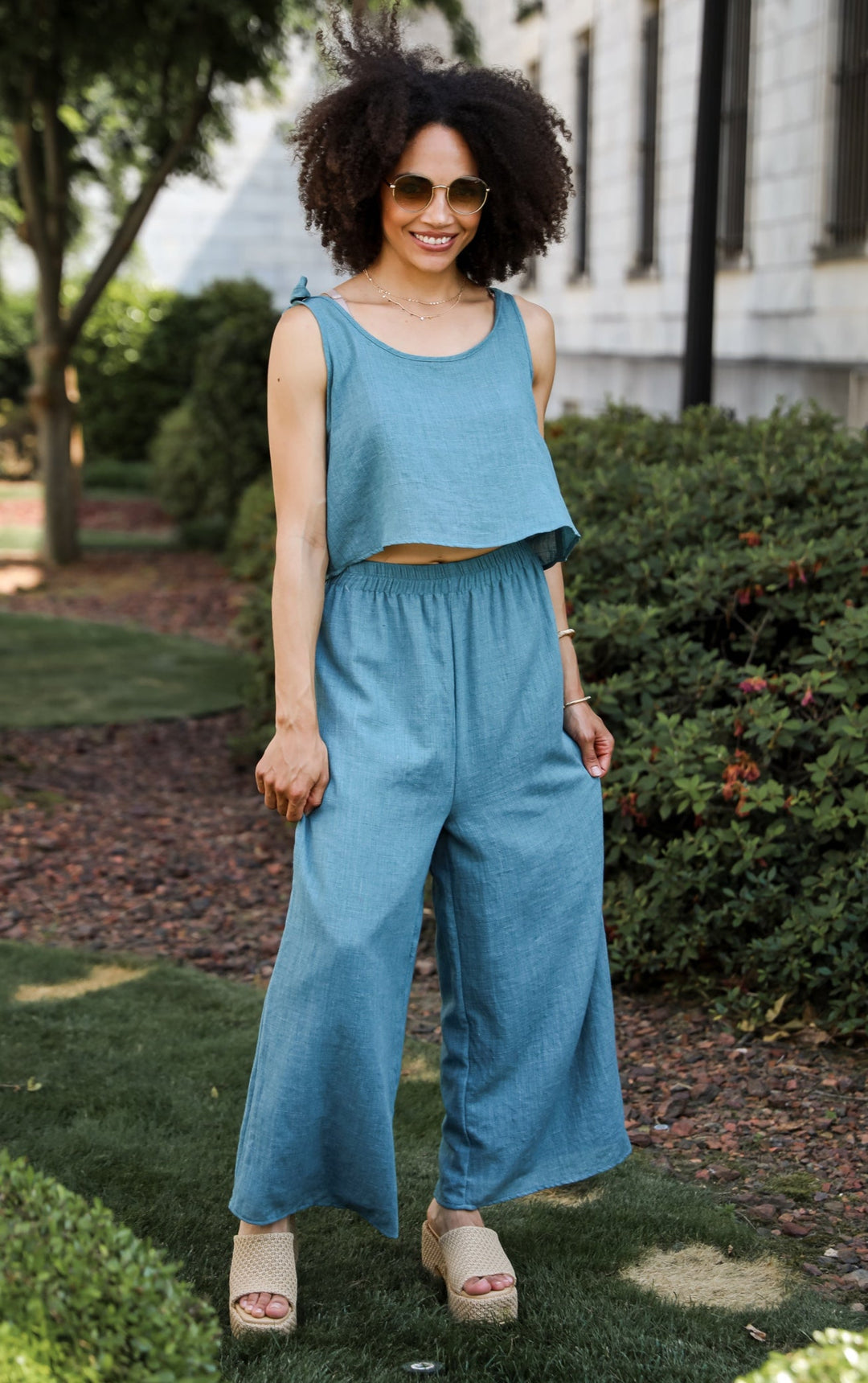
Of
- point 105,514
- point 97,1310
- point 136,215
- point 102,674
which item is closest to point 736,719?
point 97,1310

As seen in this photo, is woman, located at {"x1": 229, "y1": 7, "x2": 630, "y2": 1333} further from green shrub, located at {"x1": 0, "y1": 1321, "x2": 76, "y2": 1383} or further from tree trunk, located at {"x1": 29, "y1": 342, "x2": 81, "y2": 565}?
tree trunk, located at {"x1": 29, "y1": 342, "x2": 81, "y2": 565}

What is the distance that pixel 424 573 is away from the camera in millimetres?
2410

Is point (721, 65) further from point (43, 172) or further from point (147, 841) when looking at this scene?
point (43, 172)

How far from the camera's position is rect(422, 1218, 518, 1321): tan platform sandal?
98.6 inches

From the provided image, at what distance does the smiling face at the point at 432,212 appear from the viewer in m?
2.42

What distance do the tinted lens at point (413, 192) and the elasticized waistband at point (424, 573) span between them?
567 mm

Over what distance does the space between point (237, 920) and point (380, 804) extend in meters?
2.75

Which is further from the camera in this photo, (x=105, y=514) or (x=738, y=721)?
(x=105, y=514)

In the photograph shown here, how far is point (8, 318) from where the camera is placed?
21672mm

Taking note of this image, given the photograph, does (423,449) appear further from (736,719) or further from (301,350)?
(736,719)

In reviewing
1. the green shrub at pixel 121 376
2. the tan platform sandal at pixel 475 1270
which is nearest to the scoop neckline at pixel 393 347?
the tan platform sandal at pixel 475 1270

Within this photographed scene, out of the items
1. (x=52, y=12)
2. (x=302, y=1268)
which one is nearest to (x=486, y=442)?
(x=302, y=1268)

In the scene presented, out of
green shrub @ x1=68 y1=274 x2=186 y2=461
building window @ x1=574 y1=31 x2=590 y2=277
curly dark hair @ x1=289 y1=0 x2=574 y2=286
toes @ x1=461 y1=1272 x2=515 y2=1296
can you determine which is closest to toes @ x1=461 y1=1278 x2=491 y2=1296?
toes @ x1=461 y1=1272 x2=515 y2=1296

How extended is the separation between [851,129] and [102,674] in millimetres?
5679
